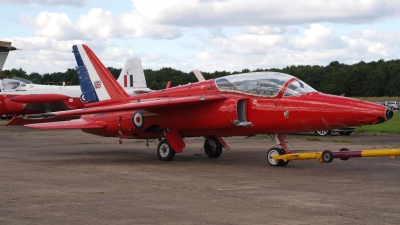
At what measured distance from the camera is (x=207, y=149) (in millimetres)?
16953

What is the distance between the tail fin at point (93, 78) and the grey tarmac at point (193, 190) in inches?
71.1

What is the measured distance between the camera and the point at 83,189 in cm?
Answer: 1069

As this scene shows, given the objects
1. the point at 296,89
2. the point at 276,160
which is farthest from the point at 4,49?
the point at 296,89

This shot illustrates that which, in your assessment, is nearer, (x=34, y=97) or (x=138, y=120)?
(x=138, y=120)

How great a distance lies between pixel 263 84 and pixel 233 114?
987 mm

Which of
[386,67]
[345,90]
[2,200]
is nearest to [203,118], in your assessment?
[2,200]

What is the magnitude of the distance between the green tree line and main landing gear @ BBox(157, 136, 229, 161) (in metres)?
66.5

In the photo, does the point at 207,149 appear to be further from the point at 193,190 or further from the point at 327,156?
the point at 193,190

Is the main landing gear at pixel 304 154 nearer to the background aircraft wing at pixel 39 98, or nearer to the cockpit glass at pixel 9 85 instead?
the background aircraft wing at pixel 39 98

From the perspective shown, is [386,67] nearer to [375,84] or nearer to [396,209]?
[375,84]

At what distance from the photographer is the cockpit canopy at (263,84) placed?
45.9ft

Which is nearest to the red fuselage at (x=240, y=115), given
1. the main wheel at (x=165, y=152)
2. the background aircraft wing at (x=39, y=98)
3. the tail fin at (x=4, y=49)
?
the main wheel at (x=165, y=152)

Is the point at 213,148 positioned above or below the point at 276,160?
above

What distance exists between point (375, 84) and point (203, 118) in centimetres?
9658
